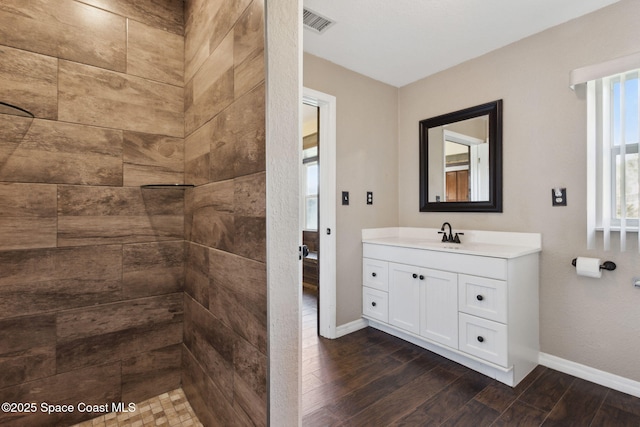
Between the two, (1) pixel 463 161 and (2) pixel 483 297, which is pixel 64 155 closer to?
(2) pixel 483 297

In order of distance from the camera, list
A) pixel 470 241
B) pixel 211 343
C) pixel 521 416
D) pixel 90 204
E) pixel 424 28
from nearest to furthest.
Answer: pixel 211 343 → pixel 90 204 → pixel 521 416 → pixel 424 28 → pixel 470 241

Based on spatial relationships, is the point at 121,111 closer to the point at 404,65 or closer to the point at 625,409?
the point at 404,65

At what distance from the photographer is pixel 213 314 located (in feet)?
4.46

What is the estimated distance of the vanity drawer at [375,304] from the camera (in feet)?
8.47

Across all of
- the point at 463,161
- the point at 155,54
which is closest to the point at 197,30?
the point at 155,54

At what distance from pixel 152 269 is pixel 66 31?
1245 millimetres

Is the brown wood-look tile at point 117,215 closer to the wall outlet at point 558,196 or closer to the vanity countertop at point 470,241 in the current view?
the vanity countertop at point 470,241

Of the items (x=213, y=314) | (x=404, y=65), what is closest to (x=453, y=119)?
(x=404, y=65)

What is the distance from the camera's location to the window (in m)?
1.74

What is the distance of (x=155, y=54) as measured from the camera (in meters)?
1.64

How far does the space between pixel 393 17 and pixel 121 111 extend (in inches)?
71.3

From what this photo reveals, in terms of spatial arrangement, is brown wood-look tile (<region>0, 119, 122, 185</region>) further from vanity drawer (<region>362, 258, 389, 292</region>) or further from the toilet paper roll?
the toilet paper roll

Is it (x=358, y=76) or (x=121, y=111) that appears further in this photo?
(x=358, y=76)

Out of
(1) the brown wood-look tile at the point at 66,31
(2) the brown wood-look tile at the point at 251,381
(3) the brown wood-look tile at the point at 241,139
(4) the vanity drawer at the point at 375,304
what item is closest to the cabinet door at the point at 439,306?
(4) the vanity drawer at the point at 375,304
